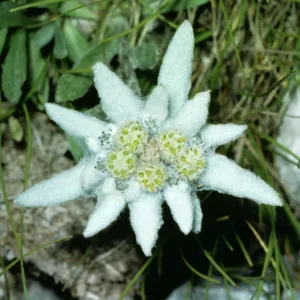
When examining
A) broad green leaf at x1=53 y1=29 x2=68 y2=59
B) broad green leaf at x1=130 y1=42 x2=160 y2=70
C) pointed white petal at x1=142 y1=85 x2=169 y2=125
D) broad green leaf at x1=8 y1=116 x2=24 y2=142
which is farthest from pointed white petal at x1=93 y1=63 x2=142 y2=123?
broad green leaf at x1=8 y1=116 x2=24 y2=142

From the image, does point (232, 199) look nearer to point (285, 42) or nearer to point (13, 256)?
point (285, 42)

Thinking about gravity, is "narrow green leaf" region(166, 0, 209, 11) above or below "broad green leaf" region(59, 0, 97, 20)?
below

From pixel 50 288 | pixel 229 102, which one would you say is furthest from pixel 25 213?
pixel 229 102

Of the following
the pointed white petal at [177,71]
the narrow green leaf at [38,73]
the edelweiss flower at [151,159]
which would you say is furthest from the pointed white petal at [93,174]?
the narrow green leaf at [38,73]

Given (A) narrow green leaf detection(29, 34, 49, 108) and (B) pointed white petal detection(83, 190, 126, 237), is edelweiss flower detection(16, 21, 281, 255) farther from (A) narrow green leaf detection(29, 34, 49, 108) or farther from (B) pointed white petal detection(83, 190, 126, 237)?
(A) narrow green leaf detection(29, 34, 49, 108)

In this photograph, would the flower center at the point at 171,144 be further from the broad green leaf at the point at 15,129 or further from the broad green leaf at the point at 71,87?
the broad green leaf at the point at 15,129

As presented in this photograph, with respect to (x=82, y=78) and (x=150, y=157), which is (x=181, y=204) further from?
(x=82, y=78)
